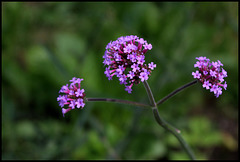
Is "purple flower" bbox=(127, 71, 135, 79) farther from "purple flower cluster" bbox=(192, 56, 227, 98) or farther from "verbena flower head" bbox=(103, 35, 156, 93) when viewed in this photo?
"purple flower cluster" bbox=(192, 56, 227, 98)

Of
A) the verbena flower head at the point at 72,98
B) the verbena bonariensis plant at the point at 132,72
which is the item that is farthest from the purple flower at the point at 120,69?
the verbena flower head at the point at 72,98

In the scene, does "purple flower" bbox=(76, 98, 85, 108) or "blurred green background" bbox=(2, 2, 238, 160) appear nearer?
"purple flower" bbox=(76, 98, 85, 108)

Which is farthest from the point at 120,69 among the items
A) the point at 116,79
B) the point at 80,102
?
the point at 116,79

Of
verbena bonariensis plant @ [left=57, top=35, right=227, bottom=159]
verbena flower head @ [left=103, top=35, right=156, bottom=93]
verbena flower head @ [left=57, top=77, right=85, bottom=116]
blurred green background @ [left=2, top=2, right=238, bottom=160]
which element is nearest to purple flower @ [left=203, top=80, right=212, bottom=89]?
verbena bonariensis plant @ [left=57, top=35, right=227, bottom=159]

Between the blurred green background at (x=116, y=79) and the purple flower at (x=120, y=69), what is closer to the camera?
the purple flower at (x=120, y=69)

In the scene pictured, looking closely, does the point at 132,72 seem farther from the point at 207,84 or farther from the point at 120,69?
the point at 207,84

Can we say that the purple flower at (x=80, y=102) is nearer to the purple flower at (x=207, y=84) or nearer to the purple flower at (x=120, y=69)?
the purple flower at (x=120, y=69)
